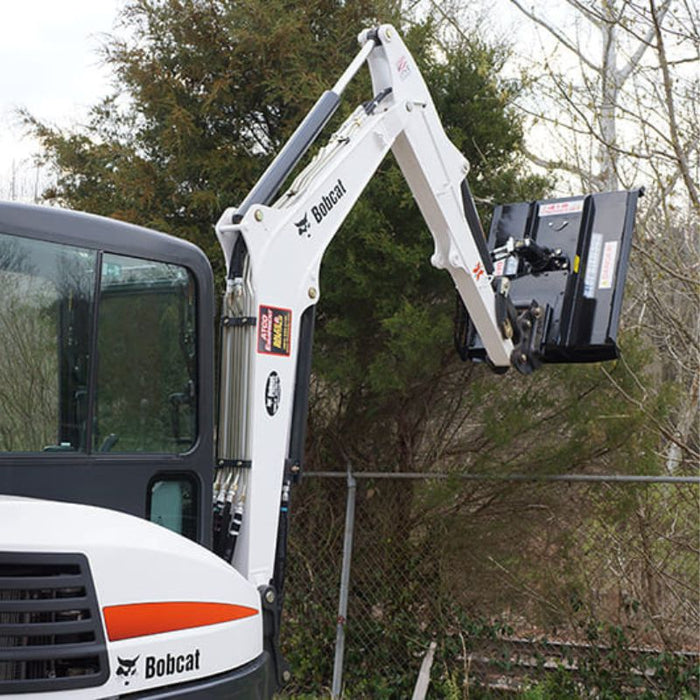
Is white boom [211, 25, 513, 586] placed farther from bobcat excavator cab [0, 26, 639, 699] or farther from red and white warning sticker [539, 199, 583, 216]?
red and white warning sticker [539, 199, 583, 216]

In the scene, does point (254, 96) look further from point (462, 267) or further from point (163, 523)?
point (163, 523)

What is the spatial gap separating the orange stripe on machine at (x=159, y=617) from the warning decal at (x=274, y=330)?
1.08 m

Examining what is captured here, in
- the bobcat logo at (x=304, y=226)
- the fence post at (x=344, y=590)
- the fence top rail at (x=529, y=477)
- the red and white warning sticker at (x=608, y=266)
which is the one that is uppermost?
the bobcat logo at (x=304, y=226)

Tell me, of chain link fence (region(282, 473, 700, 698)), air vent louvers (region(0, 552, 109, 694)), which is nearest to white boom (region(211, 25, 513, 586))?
air vent louvers (region(0, 552, 109, 694))

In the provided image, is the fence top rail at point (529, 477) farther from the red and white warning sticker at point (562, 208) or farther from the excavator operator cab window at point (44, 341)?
the excavator operator cab window at point (44, 341)

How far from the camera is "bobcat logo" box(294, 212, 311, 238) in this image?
15.0 ft

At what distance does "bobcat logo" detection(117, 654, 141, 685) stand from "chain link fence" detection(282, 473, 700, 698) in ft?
12.4

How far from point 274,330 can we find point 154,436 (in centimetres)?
74

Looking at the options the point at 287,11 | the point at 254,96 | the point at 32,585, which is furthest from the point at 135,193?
the point at 32,585

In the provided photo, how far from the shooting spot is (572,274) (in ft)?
19.9

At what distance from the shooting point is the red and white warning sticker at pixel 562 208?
6230mm

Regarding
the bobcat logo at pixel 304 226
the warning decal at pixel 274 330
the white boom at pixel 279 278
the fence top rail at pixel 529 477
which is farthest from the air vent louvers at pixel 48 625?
the fence top rail at pixel 529 477

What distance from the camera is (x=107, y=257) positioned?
3785mm

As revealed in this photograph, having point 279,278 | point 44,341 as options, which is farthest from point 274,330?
point 44,341
